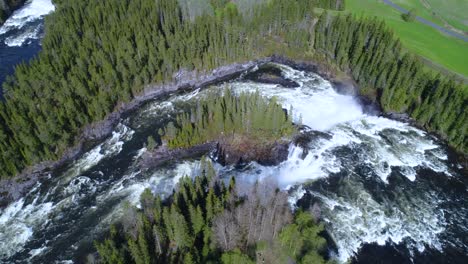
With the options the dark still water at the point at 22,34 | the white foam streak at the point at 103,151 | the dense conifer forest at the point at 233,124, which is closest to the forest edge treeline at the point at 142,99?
the white foam streak at the point at 103,151

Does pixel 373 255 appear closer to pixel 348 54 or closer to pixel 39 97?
pixel 348 54

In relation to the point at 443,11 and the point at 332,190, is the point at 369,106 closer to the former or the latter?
the point at 332,190

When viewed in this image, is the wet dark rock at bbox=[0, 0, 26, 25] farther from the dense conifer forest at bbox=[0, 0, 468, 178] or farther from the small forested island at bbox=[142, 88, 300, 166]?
the small forested island at bbox=[142, 88, 300, 166]

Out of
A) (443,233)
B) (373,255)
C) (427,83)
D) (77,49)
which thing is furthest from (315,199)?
(77,49)

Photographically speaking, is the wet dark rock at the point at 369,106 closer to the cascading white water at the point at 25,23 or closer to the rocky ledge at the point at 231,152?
the rocky ledge at the point at 231,152

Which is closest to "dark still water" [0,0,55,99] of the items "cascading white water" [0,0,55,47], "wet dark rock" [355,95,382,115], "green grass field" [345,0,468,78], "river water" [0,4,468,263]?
"cascading white water" [0,0,55,47]

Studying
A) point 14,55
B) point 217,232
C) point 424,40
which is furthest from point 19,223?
point 424,40
